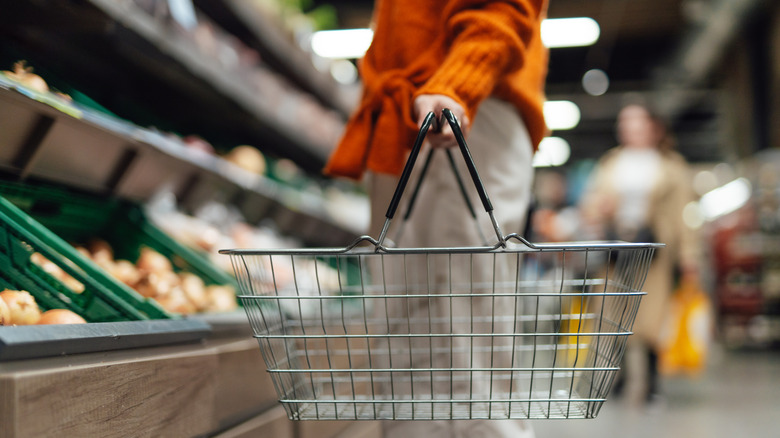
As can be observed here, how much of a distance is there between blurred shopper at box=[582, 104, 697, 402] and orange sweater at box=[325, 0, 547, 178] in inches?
106

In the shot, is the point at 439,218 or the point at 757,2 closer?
the point at 439,218

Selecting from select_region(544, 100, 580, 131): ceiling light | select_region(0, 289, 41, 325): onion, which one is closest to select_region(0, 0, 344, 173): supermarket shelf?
select_region(0, 289, 41, 325): onion

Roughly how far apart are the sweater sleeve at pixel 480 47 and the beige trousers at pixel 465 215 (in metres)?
0.13

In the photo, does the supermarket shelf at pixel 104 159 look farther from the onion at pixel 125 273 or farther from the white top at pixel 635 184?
the white top at pixel 635 184

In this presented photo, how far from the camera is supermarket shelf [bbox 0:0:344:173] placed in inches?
64.9

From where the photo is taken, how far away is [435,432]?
→ 1275 mm

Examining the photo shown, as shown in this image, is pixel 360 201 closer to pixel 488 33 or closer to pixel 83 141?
pixel 83 141

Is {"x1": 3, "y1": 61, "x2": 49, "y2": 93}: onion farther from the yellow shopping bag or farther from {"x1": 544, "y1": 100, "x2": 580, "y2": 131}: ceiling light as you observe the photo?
{"x1": 544, "y1": 100, "x2": 580, "y2": 131}: ceiling light

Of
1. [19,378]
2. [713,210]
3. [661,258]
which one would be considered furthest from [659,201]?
[713,210]

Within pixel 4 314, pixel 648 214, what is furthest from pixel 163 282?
pixel 648 214

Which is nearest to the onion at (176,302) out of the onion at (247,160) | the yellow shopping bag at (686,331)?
the onion at (247,160)

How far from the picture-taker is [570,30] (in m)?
8.21

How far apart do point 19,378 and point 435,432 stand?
759 millimetres

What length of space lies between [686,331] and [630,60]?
9436 mm
